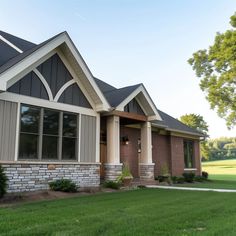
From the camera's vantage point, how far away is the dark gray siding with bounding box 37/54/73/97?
1067cm

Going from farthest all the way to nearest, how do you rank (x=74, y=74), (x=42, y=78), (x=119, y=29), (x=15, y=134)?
1. (x=119, y=29)
2. (x=74, y=74)
3. (x=42, y=78)
4. (x=15, y=134)

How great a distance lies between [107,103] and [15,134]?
166 inches

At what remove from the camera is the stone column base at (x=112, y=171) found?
1254 cm

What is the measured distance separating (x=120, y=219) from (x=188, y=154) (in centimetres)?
1644

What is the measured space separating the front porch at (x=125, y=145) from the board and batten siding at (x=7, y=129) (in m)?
4.64

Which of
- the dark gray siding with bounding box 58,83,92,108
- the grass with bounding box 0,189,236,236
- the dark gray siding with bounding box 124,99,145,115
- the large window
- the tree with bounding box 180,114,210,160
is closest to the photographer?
the grass with bounding box 0,189,236,236

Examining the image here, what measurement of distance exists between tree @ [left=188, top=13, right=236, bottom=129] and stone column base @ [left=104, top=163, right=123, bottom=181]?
13674 millimetres

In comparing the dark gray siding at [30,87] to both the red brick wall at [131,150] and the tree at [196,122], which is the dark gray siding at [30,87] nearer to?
the red brick wall at [131,150]

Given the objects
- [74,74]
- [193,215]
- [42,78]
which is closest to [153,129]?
[74,74]

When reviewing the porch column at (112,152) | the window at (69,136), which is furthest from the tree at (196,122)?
the window at (69,136)

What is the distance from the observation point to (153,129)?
17719 mm

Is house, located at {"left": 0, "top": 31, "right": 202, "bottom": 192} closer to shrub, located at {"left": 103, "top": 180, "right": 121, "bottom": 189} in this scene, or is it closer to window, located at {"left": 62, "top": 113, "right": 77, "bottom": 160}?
window, located at {"left": 62, "top": 113, "right": 77, "bottom": 160}

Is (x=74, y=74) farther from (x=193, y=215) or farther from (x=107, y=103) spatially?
(x=193, y=215)

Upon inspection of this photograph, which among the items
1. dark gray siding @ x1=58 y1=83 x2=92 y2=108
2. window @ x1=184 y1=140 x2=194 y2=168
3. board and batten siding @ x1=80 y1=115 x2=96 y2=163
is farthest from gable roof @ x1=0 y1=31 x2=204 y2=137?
window @ x1=184 y1=140 x2=194 y2=168
